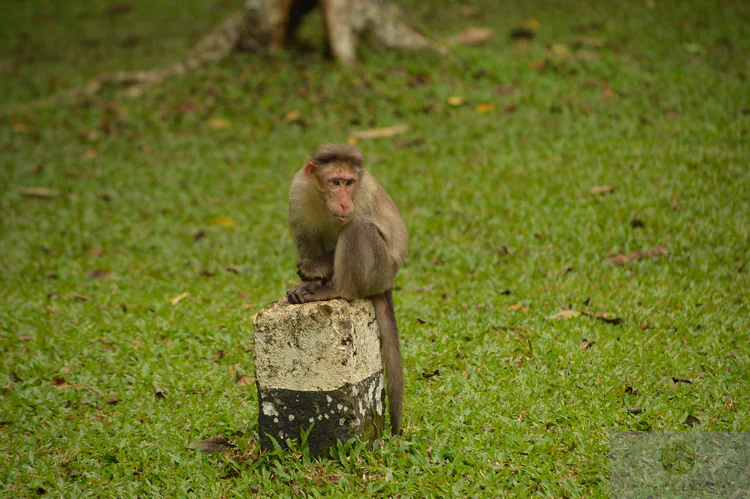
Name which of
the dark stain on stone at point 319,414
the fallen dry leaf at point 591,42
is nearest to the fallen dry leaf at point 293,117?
the fallen dry leaf at point 591,42

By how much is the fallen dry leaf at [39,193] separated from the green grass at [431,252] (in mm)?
147

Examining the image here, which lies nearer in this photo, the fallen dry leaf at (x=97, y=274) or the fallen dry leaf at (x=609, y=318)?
the fallen dry leaf at (x=609, y=318)

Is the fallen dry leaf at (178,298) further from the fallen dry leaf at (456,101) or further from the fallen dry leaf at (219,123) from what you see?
the fallen dry leaf at (456,101)

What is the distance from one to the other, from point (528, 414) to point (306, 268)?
5.46 feet

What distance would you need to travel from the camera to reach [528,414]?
4.87 m

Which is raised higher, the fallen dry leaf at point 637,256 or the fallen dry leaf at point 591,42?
the fallen dry leaf at point 591,42

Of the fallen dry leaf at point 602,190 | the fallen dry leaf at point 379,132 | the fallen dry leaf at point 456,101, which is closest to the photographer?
the fallen dry leaf at point 602,190

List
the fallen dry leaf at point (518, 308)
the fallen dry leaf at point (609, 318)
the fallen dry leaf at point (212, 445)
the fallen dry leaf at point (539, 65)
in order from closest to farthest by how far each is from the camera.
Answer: the fallen dry leaf at point (212, 445) < the fallen dry leaf at point (609, 318) < the fallen dry leaf at point (518, 308) < the fallen dry leaf at point (539, 65)

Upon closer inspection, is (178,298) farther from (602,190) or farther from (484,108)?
(484,108)

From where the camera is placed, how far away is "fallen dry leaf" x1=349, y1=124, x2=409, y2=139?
971 cm

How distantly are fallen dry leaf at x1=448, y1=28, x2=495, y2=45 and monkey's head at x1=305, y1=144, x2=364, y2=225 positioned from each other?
8160 millimetres

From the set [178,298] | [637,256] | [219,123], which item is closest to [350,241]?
[178,298]

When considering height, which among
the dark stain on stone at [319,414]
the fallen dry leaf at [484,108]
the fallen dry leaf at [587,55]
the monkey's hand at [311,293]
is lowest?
the dark stain on stone at [319,414]

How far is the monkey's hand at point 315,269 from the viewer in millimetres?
4652
